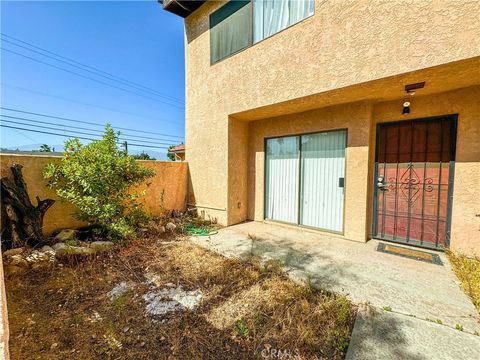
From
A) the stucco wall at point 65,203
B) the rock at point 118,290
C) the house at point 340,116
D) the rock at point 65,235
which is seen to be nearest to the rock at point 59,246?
the rock at point 65,235

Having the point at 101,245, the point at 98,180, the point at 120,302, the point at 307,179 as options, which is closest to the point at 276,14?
the point at 307,179

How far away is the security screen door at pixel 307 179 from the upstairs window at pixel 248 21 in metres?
2.43

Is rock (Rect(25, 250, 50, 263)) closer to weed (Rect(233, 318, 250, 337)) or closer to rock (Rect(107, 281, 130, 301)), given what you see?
rock (Rect(107, 281, 130, 301))

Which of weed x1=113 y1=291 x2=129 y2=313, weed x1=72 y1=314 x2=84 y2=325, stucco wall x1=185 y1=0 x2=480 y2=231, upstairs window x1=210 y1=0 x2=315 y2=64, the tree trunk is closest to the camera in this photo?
weed x1=72 y1=314 x2=84 y2=325

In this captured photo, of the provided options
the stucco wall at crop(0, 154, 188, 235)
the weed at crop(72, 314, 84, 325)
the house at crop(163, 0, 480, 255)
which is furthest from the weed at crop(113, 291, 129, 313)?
the house at crop(163, 0, 480, 255)

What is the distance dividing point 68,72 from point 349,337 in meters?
23.1

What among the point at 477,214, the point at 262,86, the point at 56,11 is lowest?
the point at 477,214

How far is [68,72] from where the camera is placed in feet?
52.4

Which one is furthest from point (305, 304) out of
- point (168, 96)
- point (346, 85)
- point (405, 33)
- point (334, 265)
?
point (168, 96)

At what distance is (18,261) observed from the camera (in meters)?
2.95

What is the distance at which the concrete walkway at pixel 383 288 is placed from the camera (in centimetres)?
173

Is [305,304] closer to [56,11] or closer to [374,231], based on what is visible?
[374,231]

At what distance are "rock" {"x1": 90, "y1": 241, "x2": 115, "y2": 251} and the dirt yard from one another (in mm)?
417

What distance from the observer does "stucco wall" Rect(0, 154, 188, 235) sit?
379cm
